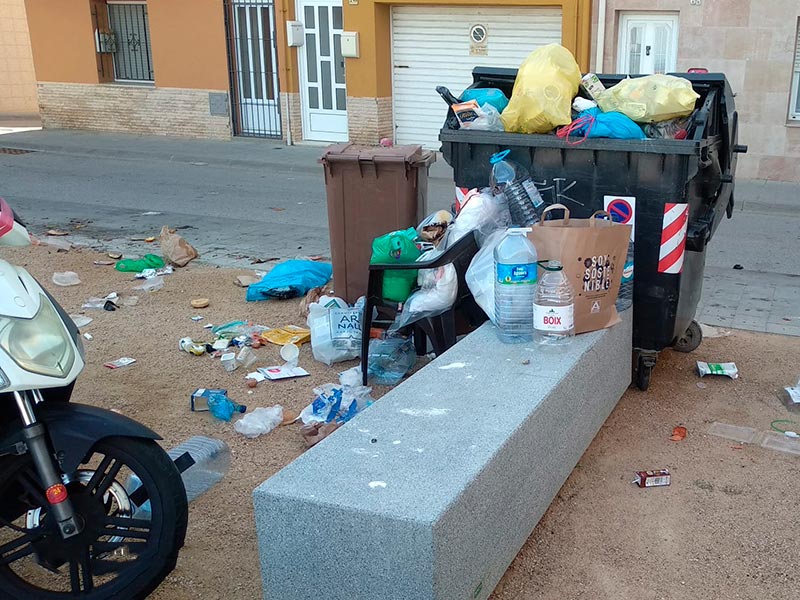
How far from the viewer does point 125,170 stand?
14.2 meters

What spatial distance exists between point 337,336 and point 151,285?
2441 mm

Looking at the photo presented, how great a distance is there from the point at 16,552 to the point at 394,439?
4.59ft

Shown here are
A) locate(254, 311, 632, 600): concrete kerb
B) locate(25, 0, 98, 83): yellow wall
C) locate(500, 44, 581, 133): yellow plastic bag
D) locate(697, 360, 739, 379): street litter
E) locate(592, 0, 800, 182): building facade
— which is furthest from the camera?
locate(25, 0, 98, 83): yellow wall

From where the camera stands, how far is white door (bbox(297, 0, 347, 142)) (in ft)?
50.1

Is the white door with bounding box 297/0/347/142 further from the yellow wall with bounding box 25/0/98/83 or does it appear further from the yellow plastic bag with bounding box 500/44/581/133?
the yellow plastic bag with bounding box 500/44/581/133

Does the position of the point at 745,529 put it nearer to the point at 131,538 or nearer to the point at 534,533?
the point at 534,533

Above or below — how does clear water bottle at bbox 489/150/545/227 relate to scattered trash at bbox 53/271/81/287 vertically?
above

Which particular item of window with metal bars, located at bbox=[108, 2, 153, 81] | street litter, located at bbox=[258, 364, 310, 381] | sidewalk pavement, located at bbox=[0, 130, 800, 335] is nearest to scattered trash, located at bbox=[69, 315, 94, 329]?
street litter, located at bbox=[258, 364, 310, 381]

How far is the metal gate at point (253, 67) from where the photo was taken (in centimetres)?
1592

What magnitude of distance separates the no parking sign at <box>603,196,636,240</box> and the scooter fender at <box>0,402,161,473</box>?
271 centimetres

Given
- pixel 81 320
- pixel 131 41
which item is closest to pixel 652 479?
pixel 81 320

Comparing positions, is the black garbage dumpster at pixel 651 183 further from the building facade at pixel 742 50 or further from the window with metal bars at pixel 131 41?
the window with metal bars at pixel 131 41

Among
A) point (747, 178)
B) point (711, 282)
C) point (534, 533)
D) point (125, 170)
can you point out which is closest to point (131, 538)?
point (534, 533)

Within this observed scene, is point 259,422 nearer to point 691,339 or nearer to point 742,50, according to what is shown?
point 691,339
